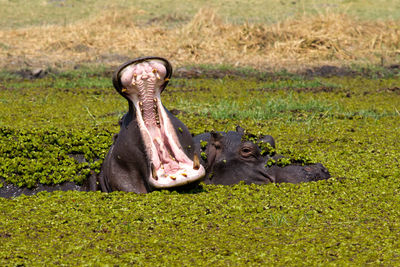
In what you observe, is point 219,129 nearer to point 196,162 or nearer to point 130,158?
point 130,158

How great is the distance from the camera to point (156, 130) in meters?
3.88

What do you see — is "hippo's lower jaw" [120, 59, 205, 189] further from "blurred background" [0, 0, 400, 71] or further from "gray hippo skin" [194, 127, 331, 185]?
"blurred background" [0, 0, 400, 71]

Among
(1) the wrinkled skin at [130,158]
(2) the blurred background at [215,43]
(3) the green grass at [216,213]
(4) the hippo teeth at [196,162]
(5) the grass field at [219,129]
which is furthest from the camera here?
(2) the blurred background at [215,43]

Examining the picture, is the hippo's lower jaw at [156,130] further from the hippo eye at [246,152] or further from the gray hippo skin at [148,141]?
the hippo eye at [246,152]

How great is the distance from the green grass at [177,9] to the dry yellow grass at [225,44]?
12.6 feet

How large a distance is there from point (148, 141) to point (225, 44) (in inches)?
427

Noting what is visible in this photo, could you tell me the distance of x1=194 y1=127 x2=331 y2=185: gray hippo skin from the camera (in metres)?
4.23

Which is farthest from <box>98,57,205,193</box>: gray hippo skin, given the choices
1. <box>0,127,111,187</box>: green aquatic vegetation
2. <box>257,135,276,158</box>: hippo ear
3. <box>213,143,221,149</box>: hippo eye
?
<box>257,135,276,158</box>: hippo ear

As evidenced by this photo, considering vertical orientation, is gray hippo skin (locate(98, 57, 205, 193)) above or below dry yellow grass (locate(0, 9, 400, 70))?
above

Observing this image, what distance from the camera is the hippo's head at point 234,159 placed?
422 cm

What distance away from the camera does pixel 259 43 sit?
14.0m

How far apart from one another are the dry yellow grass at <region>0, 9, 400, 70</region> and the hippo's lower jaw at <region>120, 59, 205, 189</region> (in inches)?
363

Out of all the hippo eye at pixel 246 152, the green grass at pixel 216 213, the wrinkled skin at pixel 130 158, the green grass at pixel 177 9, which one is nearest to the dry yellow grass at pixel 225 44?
the green grass at pixel 177 9

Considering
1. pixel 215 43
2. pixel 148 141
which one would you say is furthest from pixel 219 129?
pixel 215 43
